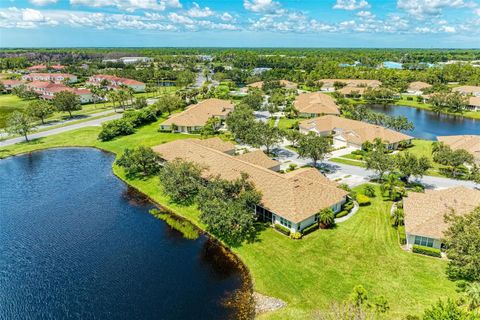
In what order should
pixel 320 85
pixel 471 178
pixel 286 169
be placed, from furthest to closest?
pixel 320 85 → pixel 286 169 → pixel 471 178

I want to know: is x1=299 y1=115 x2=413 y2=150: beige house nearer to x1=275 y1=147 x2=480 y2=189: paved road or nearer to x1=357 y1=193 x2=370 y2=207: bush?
x1=275 y1=147 x2=480 y2=189: paved road

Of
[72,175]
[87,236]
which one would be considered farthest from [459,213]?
[72,175]

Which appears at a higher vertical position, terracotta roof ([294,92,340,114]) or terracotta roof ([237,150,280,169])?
terracotta roof ([294,92,340,114])

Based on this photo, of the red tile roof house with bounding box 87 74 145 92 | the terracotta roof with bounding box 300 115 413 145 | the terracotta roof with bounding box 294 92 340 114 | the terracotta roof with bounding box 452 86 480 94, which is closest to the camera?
the terracotta roof with bounding box 300 115 413 145

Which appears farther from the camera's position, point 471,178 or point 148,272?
point 471,178

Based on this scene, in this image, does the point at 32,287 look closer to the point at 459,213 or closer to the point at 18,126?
the point at 459,213

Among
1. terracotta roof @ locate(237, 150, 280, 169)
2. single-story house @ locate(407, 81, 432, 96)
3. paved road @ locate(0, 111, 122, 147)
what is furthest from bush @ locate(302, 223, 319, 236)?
single-story house @ locate(407, 81, 432, 96)

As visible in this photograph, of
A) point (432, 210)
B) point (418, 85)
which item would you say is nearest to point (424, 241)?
point (432, 210)
